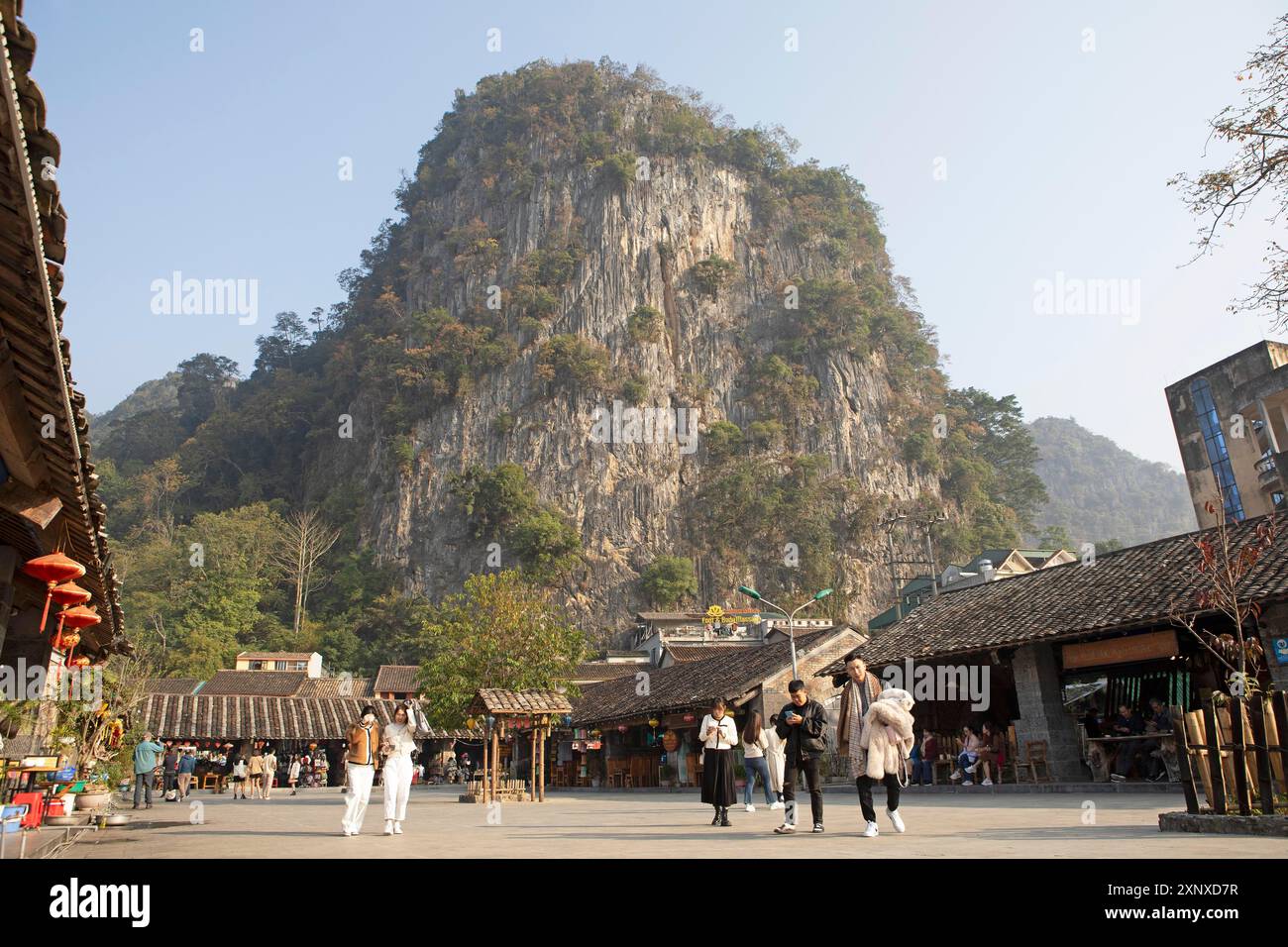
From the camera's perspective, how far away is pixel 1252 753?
7.23 m

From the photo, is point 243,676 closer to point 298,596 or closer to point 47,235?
point 298,596

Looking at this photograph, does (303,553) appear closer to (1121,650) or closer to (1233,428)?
(1233,428)

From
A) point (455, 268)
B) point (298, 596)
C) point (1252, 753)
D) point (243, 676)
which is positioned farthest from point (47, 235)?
point (455, 268)

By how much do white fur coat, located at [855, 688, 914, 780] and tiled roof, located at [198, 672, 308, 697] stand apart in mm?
43775

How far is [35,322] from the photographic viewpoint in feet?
16.6

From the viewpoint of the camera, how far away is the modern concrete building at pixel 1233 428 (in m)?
31.8

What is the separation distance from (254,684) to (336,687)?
4.19 meters

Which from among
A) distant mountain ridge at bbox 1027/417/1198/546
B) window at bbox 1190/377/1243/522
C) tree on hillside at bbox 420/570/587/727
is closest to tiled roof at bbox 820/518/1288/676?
tree on hillside at bbox 420/570/587/727

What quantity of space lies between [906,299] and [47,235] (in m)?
78.2

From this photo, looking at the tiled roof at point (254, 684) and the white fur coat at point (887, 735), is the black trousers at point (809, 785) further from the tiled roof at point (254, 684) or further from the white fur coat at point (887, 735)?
the tiled roof at point (254, 684)

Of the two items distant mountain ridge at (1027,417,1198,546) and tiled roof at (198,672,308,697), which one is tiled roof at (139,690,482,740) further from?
distant mountain ridge at (1027,417,1198,546)

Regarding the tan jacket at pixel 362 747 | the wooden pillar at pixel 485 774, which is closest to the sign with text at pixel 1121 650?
the wooden pillar at pixel 485 774

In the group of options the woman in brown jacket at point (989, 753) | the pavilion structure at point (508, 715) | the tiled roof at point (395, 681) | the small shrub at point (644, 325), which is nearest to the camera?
the woman in brown jacket at point (989, 753)

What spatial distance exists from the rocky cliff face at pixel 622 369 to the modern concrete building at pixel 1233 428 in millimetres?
24269
